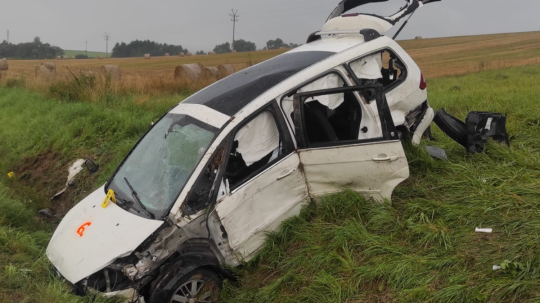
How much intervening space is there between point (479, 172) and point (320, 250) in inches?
85.4

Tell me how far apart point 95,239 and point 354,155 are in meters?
2.54

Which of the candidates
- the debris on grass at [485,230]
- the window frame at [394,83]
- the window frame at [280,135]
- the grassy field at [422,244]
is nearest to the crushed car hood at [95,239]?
the window frame at [280,135]

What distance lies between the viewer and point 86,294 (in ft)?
12.2

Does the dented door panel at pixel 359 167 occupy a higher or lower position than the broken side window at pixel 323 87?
lower

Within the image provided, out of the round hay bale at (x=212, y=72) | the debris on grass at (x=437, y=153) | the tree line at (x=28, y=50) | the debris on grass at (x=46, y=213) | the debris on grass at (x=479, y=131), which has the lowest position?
the debris on grass at (x=46, y=213)

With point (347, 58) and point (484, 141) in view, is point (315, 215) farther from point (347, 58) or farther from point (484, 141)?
point (484, 141)

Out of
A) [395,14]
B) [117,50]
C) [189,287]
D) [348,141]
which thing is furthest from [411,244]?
[117,50]

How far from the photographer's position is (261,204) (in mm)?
4223

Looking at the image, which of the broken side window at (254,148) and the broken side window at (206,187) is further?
Answer: the broken side window at (254,148)

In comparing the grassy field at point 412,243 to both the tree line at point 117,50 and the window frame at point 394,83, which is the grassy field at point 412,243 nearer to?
the window frame at point 394,83

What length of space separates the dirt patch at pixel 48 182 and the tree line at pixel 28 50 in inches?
3120

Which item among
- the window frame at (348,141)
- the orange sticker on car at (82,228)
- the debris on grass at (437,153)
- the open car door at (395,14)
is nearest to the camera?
the orange sticker on car at (82,228)

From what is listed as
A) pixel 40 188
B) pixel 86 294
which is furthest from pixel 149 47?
pixel 86 294

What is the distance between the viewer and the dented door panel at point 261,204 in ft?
13.3
